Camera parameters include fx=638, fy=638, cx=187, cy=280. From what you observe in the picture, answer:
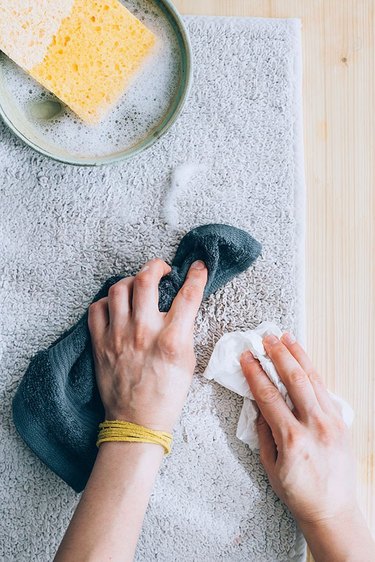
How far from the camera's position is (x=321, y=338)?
2.78ft

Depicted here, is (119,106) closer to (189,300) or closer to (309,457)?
(189,300)

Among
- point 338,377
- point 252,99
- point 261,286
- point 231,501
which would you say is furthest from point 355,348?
point 252,99

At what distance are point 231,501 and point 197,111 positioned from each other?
0.51 m

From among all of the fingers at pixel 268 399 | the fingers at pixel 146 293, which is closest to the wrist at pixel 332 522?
the fingers at pixel 268 399

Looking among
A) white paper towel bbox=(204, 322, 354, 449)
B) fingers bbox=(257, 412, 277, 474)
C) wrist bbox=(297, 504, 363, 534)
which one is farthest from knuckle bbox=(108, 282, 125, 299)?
wrist bbox=(297, 504, 363, 534)

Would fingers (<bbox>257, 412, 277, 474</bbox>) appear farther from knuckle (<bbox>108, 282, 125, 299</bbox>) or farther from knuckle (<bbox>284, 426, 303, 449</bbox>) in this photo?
knuckle (<bbox>108, 282, 125, 299</bbox>)

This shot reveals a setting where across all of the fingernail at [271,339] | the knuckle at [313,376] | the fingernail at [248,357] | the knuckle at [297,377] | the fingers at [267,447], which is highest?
the fingernail at [271,339]

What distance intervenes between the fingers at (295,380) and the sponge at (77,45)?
1.21 ft

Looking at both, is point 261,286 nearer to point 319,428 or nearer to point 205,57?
point 319,428

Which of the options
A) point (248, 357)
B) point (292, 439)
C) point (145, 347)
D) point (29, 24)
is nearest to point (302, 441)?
point (292, 439)

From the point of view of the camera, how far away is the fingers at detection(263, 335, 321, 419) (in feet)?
2.56

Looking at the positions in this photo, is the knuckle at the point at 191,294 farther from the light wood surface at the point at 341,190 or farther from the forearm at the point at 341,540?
the forearm at the point at 341,540

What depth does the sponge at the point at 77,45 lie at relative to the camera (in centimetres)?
72

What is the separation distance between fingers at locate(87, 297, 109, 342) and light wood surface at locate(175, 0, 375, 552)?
269 millimetres
